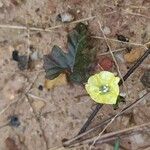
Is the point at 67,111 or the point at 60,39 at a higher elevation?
the point at 60,39

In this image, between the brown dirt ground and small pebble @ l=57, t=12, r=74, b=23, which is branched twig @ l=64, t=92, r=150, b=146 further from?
small pebble @ l=57, t=12, r=74, b=23

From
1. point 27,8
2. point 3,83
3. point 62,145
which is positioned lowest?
point 62,145

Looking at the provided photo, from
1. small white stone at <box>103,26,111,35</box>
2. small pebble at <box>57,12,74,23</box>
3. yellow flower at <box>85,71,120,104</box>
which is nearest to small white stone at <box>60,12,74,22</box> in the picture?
small pebble at <box>57,12,74,23</box>

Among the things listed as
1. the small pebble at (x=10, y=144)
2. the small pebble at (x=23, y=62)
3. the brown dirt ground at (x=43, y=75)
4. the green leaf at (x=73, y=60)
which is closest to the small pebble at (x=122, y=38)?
the brown dirt ground at (x=43, y=75)

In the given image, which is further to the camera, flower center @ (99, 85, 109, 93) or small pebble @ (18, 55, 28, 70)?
small pebble @ (18, 55, 28, 70)

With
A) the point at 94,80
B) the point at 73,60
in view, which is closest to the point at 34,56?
the point at 73,60

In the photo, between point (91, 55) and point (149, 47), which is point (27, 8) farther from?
point (149, 47)

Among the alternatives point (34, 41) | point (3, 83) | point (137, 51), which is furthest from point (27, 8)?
point (137, 51)
